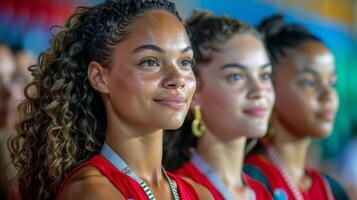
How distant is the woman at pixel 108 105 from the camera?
6.69 ft

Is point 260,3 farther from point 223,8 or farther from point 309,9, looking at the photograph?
point 309,9

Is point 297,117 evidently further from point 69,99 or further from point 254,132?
point 69,99

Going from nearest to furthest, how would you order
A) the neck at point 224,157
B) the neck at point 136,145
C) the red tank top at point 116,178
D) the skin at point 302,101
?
the red tank top at point 116,178 → the neck at point 136,145 → the neck at point 224,157 → the skin at point 302,101

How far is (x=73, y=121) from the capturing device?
2.21 m

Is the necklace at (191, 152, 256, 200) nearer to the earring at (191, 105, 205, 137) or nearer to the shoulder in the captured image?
the earring at (191, 105, 205, 137)

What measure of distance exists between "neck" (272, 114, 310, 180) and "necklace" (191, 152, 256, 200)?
464 millimetres

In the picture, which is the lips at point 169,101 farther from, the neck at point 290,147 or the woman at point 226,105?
the neck at point 290,147

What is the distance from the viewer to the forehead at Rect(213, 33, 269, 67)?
2.79m

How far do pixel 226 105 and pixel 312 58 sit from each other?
64 cm

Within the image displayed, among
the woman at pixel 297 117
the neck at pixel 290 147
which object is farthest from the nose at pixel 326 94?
the neck at pixel 290 147

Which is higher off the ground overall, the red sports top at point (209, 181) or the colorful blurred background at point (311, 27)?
the colorful blurred background at point (311, 27)

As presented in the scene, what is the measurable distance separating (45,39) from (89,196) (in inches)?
121

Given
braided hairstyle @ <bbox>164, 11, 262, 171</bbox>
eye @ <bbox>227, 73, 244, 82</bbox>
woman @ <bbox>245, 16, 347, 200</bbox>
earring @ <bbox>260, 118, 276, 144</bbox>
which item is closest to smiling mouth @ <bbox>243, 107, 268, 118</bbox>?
eye @ <bbox>227, 73, 244, 82</bbox>

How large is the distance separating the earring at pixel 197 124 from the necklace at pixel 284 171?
1.68 feet
